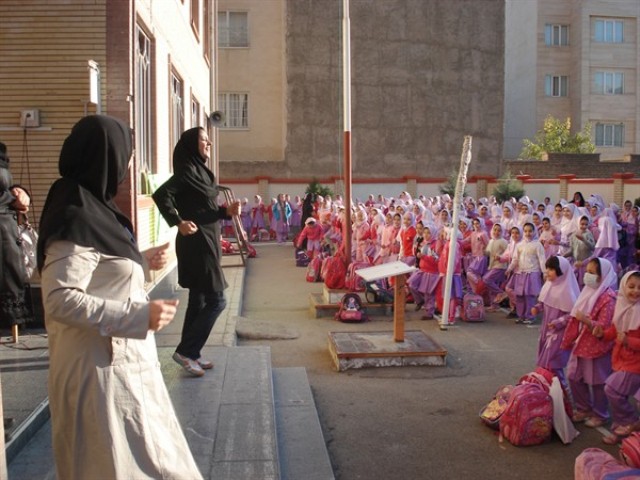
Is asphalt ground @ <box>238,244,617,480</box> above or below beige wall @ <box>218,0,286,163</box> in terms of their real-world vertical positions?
below

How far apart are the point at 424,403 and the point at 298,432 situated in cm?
176

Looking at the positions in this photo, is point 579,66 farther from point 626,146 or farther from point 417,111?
point 417,111

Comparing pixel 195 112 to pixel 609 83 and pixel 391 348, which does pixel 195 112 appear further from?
pixel 609 83

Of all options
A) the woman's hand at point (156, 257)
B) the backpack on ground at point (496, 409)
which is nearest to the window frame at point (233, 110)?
the backpack on ground at point (496, 409)

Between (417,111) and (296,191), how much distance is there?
24.2 feet

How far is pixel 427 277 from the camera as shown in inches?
450

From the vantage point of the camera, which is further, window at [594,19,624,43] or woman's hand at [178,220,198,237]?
window at [594,19,624,43]

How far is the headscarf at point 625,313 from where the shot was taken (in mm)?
5492

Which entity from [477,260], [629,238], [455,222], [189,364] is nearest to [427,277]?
[477,260]

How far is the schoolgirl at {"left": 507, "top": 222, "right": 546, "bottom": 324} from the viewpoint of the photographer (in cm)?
1095

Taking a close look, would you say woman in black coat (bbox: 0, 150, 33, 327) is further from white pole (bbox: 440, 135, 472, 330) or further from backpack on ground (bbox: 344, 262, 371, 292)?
backpack on ground (bbox: 344, 262, 371, 292)

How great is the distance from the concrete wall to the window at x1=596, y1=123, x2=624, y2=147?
12519 millimetres

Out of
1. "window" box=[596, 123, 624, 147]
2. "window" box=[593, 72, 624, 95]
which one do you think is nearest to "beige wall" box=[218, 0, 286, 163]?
"window" box=[593, 72, 624, 95]

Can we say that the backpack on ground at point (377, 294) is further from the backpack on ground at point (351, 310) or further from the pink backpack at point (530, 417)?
the pink backpack at point (530, 417)
